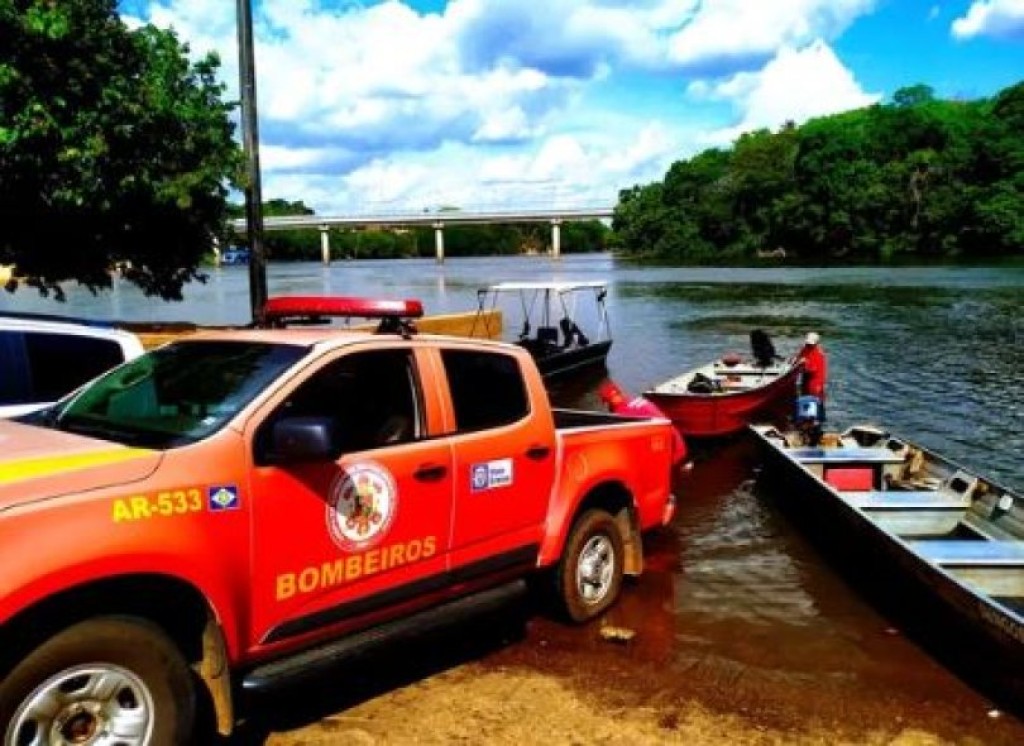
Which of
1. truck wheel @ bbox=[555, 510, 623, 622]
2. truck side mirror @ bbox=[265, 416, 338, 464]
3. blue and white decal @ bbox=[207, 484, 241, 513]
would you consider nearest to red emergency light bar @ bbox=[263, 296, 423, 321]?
truck side mirror @ bbox=[265, 416, 338, 464]

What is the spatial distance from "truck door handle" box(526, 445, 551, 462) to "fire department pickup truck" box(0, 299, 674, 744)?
0.01 m

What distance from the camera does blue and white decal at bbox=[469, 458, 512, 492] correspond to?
5.71 metres

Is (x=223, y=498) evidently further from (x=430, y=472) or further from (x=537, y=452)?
(x=537, y=452)

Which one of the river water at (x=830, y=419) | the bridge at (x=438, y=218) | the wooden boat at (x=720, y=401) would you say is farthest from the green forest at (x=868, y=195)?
the wooden boat at (x=720, y=401)

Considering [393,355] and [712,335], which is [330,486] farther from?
[712,335]

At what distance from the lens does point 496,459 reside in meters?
5.88

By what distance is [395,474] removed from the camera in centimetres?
518

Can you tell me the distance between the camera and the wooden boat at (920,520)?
6562 mm

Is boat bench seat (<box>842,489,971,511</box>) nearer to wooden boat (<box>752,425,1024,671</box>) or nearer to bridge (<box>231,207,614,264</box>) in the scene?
wooden boat (<box>752,425,1024,671</box>)

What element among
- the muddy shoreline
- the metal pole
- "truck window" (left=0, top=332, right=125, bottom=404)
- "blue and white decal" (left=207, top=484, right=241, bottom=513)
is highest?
the metal pole

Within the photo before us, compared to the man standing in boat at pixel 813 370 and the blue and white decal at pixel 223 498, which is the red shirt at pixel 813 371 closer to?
the man standing in boat at pixel 813 370

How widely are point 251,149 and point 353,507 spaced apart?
7263 millimetres

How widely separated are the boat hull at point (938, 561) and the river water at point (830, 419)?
7.9 inches

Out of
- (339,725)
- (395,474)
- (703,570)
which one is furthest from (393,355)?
(703,570)
